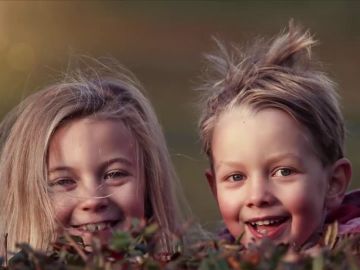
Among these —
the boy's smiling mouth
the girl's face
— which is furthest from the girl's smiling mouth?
the boy's smiling mouth

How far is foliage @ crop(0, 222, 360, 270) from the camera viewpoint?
1246mm

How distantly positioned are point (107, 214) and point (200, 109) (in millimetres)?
529

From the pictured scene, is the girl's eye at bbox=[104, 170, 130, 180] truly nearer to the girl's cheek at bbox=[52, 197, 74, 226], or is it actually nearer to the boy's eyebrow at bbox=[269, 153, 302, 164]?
the girl's cheek at bbox=[52, 197, 74, 226]

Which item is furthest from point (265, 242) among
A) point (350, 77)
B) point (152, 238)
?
point (350, 77)

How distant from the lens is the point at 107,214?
3.03 m

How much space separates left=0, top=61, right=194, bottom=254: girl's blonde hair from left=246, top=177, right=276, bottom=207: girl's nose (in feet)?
1.52

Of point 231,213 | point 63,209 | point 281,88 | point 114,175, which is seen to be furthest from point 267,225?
point 63,209

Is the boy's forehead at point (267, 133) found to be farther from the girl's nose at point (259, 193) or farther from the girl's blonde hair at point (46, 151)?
the girl's blonde hair at point (46, 151)

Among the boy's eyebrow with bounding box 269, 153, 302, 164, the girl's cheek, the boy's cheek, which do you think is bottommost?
the boy's cheek

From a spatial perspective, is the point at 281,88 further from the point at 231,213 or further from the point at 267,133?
the point at 231,213

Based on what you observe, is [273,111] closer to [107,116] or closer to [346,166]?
[346,166]

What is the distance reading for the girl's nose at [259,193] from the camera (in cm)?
276

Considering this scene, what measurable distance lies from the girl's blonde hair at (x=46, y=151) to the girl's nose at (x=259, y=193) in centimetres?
46

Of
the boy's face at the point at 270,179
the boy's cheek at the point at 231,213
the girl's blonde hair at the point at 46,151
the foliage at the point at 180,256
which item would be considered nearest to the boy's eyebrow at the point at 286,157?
the boy's face at the point at 270,179
